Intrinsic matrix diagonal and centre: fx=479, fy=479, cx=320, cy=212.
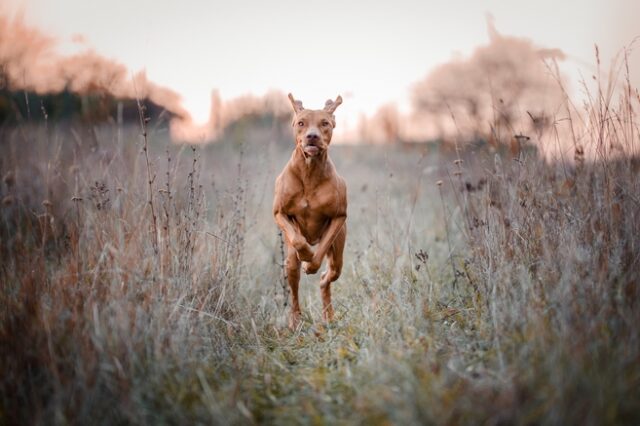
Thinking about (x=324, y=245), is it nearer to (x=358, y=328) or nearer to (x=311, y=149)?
(x=358, y=328)

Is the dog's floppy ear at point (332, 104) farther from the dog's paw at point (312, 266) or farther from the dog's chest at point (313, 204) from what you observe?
the dog's paw at point (312, 266)

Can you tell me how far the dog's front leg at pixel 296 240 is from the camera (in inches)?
166

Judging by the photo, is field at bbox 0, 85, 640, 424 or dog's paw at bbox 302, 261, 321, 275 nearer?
field at bbox 0, 85, 640, 424

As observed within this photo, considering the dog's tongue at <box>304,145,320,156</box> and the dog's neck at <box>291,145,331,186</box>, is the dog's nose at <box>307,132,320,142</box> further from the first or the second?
the dog's neck at <box>291,145,331,186</box>

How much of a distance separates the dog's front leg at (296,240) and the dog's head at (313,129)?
64 cm

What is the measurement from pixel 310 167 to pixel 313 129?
1.14ft

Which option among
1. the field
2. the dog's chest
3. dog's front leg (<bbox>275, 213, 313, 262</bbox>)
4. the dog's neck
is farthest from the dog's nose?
the field

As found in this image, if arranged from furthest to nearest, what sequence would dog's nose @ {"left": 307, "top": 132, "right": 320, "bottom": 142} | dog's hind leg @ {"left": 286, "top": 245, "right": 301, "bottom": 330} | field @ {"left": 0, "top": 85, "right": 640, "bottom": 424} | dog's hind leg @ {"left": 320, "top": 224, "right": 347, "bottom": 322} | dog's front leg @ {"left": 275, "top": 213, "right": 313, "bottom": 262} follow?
dog's hind leg @ {"left": 320, "top": 224, "right": 347, "bottom": 322}, dog's hind leg @ {"left": 286, "top": 245, "right": 301, "bottom": 330}, dog's front leg @ {"left": 275, "top": 213, "right": 313, "bottom": 262}, dog's nose @ {"left": 307, "top": 132, "right": 320, "bottom": 142}, field @ {"left": 0, "top": 85, "right": 640, "bottom": 424}

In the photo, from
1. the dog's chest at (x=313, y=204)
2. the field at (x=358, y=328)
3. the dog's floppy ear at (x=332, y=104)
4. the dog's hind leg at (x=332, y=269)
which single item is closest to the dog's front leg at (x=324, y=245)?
the dog's chest at (x=313, y=204)

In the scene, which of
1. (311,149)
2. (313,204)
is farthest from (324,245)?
(311,149)

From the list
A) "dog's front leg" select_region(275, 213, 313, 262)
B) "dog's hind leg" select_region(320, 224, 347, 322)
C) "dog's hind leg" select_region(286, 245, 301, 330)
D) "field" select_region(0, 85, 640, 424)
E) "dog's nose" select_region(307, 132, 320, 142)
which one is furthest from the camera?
"dog's hind leg" select_region(320, 224, 347, 322)

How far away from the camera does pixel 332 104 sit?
4.64m

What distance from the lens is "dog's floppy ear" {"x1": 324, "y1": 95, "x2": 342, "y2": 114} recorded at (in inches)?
181

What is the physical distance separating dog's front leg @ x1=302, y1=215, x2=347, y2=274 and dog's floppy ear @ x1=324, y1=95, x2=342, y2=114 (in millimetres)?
1037
